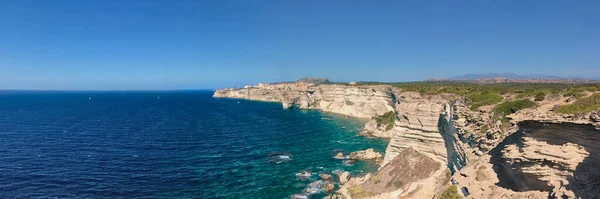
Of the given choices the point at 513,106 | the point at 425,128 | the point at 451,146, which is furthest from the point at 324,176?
the point at 513,106

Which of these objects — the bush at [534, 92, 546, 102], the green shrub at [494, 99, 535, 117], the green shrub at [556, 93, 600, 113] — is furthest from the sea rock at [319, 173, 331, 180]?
the green shrub at [556, 93, 600, 113]

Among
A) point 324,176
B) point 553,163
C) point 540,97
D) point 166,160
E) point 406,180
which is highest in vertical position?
point 540,97

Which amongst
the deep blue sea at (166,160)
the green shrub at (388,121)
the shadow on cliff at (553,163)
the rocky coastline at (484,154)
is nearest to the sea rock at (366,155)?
the deep blue sea at (166,160)

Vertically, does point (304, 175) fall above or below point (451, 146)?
below

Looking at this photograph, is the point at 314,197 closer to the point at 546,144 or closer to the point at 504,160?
the point at 504,160

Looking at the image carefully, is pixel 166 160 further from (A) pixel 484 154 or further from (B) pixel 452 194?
(A) pixel 484 154

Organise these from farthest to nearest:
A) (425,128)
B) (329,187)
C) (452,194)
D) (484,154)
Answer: (329,187), (425,128), (452,194), (484,154)
